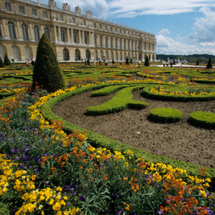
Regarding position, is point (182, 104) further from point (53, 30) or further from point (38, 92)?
point (53, 30)

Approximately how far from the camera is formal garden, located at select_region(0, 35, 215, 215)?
2.02 m

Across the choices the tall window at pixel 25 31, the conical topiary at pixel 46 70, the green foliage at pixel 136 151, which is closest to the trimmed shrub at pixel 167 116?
the green foliage at pixel 136 151

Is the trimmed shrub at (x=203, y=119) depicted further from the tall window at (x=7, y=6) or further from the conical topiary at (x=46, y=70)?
the tall window at (x=7, y=6)

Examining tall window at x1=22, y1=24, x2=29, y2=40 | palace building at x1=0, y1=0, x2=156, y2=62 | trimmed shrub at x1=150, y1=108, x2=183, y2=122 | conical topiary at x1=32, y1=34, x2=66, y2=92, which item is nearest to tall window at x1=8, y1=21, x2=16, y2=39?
palace building at x1=0, y1=0, x2=156, y2=62

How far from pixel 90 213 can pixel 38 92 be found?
19.8ft

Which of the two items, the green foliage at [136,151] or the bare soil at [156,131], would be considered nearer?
the green foliage at [136,151]

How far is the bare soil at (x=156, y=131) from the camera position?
11.1ft

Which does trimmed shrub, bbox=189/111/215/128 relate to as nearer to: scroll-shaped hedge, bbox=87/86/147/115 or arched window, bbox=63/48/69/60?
scroll-shaped hedge, bbox=87/86/147/115

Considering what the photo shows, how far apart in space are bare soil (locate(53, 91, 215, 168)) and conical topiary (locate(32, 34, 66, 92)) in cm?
153

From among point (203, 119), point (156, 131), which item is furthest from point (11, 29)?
point (203, 119)

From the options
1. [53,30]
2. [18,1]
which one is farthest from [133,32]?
[18,1]

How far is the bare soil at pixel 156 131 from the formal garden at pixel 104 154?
0.02 metres

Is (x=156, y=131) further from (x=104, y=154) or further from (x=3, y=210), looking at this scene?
(x=3, y=210)

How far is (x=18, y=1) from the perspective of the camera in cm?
3397
